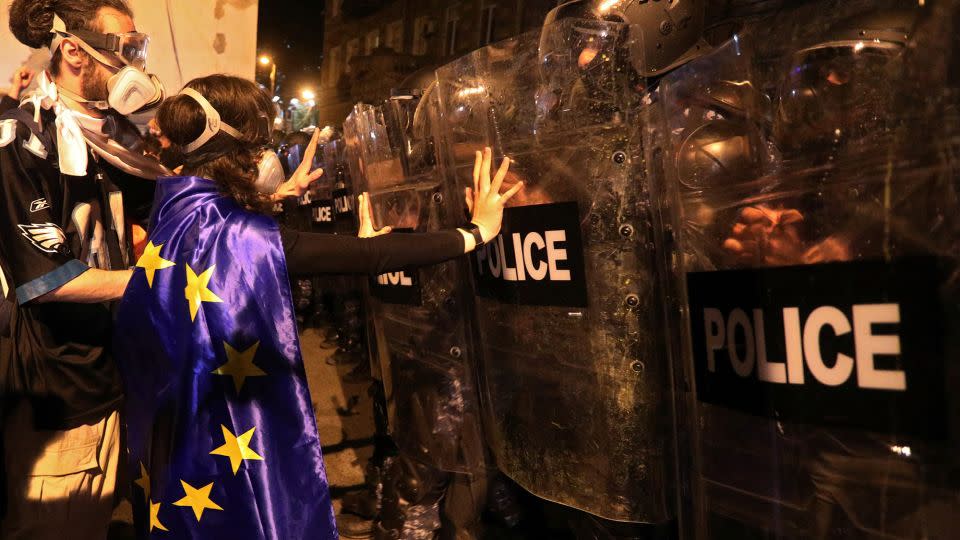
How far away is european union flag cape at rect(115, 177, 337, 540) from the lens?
1.59 meters

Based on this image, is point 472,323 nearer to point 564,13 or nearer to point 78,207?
point 564,13

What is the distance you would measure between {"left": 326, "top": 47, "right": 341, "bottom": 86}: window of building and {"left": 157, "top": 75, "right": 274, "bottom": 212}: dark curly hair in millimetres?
21723

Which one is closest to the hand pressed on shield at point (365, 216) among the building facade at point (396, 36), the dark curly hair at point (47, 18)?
the dark curly hair at point (47, 18)

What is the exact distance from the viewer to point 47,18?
2020mm

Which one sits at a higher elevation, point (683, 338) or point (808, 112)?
point (808, 112)

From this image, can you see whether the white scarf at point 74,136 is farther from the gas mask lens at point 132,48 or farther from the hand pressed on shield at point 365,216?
the hand pressed on shield at point 365,216

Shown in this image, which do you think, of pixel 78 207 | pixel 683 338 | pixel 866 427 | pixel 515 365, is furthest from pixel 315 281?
pixel 866 427

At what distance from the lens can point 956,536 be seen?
0.87 metres

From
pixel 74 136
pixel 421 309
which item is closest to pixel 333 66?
pixel 74 136

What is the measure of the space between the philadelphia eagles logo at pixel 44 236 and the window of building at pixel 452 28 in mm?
11770

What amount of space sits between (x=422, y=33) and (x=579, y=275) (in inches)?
593

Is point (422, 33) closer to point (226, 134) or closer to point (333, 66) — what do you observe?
point (333, 66)

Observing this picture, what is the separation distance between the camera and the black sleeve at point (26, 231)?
5.44ft

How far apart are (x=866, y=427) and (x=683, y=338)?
440 millimetres
